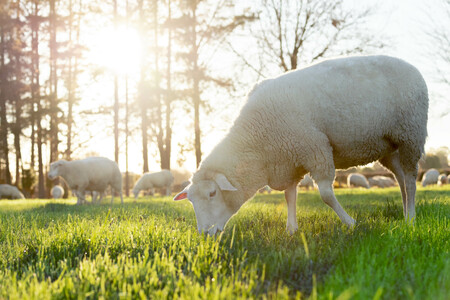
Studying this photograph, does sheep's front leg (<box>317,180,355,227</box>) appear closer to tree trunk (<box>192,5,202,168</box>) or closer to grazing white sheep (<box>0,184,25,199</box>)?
tree trunk (<box>192,5,202,168</box>)

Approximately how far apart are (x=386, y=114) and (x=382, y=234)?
5.51 ft

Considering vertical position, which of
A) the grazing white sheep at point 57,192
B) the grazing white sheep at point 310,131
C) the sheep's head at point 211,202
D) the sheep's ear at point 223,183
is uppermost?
the grazing white sheep at point 310,131

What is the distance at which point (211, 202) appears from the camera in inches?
155

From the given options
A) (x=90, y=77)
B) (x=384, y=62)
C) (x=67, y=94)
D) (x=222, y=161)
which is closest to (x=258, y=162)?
(x=222, y=161)

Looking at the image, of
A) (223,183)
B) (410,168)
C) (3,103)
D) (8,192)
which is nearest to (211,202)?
(223,183)

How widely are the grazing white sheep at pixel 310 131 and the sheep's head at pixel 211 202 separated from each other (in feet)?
0.03

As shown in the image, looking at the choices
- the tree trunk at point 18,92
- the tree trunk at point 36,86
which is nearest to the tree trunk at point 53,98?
the tree trunk at point 36,86

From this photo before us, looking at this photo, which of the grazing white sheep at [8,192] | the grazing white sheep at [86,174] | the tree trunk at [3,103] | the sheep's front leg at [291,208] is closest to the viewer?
the sheep's front leg at [291,208]

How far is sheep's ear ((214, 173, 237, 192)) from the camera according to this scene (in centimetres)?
Answer: 381

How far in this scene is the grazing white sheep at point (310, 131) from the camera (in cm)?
→ 395

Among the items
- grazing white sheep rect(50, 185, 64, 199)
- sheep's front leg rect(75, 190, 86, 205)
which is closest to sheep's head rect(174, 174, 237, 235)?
sheep's front leg rect(75, 190, 86, 205)

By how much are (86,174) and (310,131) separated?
9.36 m

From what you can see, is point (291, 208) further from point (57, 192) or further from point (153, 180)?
point (57, 192)

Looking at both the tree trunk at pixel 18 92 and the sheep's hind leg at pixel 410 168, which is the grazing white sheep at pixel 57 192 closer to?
the tree trunk at pixel 18 92
